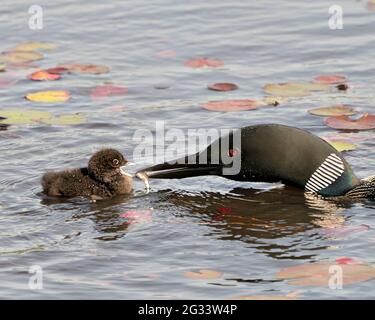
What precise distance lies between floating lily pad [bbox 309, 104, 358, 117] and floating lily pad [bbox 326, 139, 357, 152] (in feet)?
2.18

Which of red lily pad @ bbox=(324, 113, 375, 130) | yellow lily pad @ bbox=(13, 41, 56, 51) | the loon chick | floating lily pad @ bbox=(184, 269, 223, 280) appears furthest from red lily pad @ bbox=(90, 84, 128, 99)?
floating lily pad @ bbox=(184, 269, 223, 280)

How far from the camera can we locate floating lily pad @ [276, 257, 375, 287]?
6797 mm

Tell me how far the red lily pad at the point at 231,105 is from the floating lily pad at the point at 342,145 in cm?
110

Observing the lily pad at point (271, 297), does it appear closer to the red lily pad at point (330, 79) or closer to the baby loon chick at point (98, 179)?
the baby loon chick at point (98, 179)

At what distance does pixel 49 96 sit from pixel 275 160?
2.95 metres

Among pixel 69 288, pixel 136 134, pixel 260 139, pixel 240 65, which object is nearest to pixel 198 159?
pixel 260 139

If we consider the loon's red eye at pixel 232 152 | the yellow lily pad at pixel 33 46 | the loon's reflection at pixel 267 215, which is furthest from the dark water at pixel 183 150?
the loon's red eye at pixel 232 152

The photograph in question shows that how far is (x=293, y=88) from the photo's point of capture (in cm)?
1069

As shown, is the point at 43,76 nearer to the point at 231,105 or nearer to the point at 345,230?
the point at 231,105

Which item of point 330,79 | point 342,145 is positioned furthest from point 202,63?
point 342,145

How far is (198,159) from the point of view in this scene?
8.49 metres

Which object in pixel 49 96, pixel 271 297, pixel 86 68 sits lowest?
pixel 271 297

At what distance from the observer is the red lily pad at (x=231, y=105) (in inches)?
402
